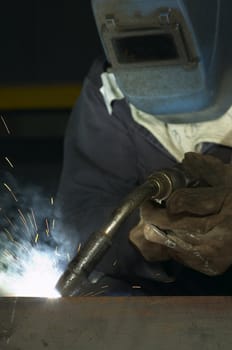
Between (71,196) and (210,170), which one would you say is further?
(71,196)

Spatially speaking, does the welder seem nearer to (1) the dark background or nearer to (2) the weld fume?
(2) the weld fume

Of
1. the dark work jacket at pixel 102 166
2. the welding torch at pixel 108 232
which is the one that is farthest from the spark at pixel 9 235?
the welding torch at pixel 108 232

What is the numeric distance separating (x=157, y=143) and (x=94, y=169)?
0.17m

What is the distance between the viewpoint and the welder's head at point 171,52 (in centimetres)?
107

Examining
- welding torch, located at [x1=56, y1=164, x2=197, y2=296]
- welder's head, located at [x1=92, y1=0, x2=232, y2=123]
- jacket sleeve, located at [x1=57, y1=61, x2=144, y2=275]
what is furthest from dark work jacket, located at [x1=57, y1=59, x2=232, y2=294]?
welding torch, located at [x1=56, y1=164, x2=197, y2=296]

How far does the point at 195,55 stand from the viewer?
112 centimetres

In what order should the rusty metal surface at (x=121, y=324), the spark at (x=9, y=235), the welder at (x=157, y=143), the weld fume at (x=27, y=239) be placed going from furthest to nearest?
the spark at (x=9, y=235), the weld fume at (x=27, y=239), the welder at (x=157, y=143), the rusty metal surface at (x=121, y=324)

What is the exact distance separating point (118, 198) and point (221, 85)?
35cm

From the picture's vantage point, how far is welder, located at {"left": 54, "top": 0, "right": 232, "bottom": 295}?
41.6 inches

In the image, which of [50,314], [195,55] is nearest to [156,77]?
[195,55]

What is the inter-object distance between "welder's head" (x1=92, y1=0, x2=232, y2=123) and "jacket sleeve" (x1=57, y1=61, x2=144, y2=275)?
0.78 feet

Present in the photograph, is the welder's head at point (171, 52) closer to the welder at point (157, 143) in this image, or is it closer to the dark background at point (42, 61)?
the welder at point (157, 143)

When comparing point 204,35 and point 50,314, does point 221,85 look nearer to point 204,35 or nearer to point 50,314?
point 204,35

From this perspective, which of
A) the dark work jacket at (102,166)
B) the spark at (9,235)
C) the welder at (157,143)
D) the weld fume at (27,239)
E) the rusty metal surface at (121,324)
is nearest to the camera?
the rusty metal surface at (121,324)
